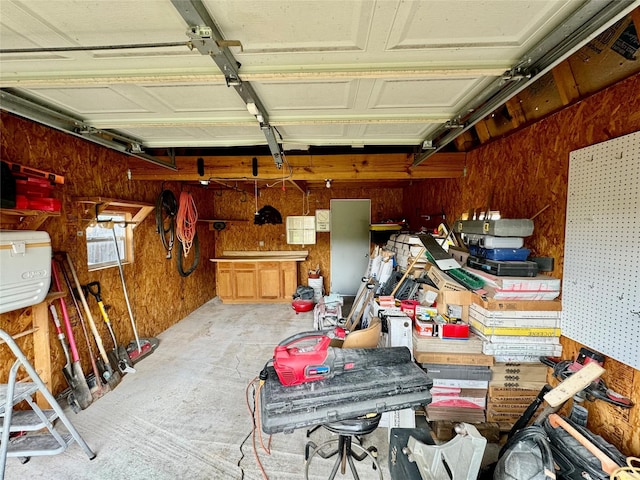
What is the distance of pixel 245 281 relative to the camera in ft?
16.7

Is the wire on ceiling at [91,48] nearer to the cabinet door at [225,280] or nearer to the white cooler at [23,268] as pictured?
the white cooler at [23,268]

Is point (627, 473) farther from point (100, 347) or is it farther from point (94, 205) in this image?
point (94, 205)

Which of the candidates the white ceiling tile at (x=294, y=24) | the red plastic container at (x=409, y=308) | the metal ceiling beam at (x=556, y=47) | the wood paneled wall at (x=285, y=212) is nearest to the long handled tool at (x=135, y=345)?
the wood paneled wall at (x=285, y=212)

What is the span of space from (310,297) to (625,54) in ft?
14.7

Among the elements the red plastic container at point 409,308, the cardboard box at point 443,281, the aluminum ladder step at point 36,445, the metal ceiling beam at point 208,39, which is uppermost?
the metal ceiling beam at point 208,39

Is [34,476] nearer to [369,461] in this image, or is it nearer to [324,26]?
[369,461]

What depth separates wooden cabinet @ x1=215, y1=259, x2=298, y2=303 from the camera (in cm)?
507

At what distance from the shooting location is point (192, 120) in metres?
1.70

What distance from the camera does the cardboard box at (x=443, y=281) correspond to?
200cm

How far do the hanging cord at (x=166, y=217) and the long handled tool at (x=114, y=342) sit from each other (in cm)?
115

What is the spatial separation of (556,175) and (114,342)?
14.8 ft

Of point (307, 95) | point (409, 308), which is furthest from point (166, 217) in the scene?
point (409, 308)

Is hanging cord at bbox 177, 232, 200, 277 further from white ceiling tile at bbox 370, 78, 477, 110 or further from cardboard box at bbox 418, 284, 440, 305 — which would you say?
white ceiling tile at bbox 370, 78, 477, 110

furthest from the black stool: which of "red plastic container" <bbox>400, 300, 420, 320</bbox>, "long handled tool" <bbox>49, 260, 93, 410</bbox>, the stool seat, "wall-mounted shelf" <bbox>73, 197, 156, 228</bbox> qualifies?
"wall-mounted shelf" <bbox>73, 197, 156, 228</bbox>
